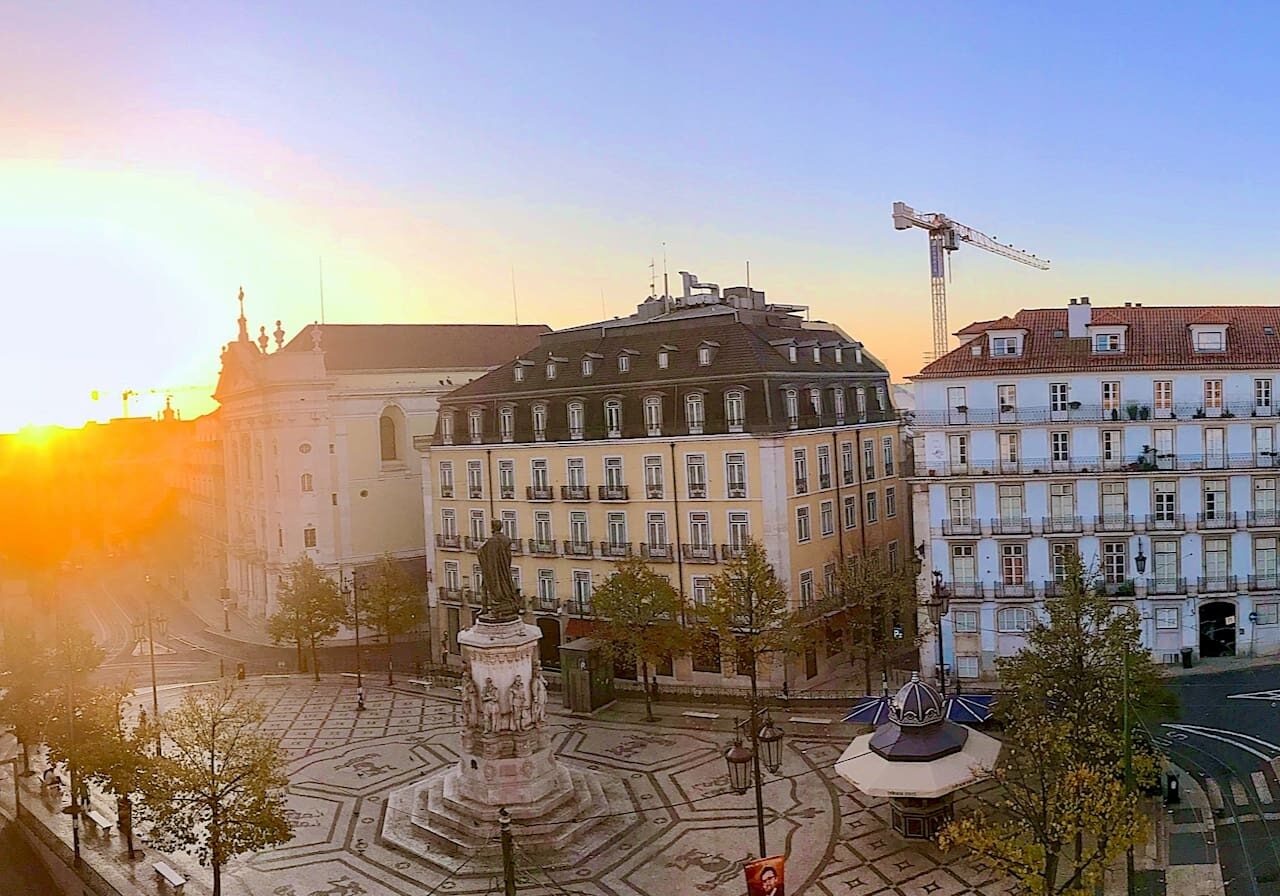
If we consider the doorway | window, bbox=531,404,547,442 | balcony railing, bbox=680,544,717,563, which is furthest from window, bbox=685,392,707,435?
the doorway

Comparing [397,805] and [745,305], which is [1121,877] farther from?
[745,305]

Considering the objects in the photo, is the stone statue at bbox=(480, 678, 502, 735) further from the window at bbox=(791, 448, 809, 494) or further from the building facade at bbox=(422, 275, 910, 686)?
the window at bbox=(791, 448, 809, 494)

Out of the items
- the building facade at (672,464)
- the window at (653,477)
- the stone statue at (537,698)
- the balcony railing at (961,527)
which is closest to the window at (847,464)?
the building facade at (672,464)

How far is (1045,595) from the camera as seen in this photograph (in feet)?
139

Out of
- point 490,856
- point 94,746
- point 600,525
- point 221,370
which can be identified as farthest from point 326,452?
point 490,856

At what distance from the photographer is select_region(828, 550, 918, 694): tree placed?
42438 millimetres

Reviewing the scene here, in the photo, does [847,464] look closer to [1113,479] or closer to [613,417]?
[613,417]

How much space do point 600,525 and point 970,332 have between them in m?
18.6

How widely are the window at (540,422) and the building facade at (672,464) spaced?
0.25ft

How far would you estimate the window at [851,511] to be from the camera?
48938 millimetres

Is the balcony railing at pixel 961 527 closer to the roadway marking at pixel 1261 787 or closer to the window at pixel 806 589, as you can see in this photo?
the window at pixel 806 589

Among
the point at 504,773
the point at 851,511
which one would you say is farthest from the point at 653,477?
the point at 504,773

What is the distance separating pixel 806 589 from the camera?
4522 centimetres

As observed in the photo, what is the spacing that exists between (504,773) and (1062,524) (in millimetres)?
25866
